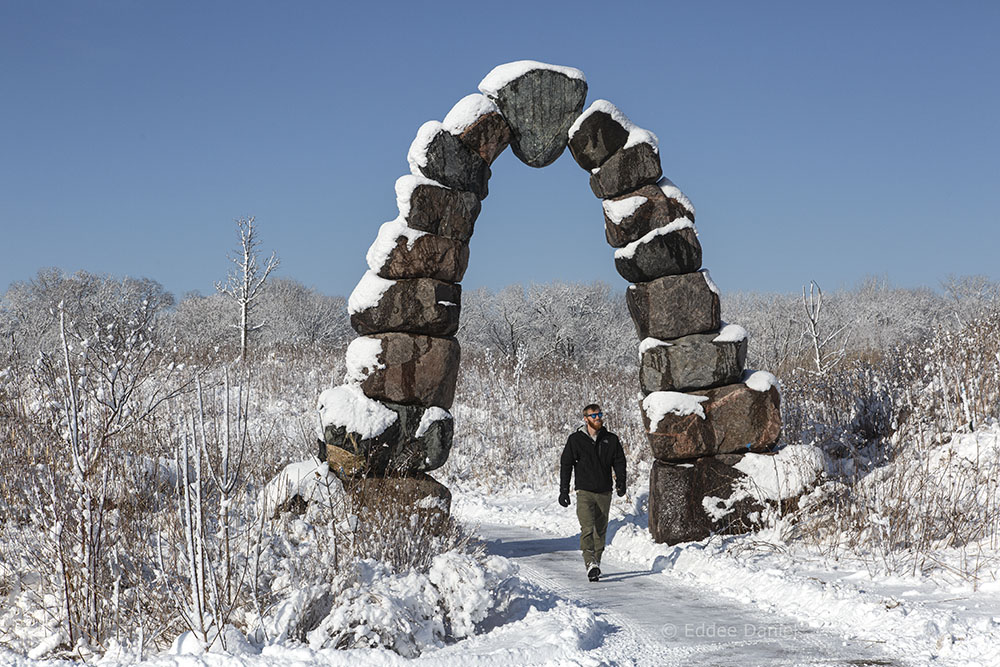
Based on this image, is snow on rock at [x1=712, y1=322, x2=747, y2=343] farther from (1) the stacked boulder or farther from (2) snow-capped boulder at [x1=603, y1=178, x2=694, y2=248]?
(2) snow-capped boulder at [x1=603, y1=178, x2=694, y2=248]

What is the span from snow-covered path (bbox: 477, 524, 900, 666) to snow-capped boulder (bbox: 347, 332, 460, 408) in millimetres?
2245

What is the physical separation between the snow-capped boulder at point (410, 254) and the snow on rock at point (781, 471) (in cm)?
418

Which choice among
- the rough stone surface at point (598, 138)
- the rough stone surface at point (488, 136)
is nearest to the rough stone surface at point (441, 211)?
the rough stone surface at point (488, 136)

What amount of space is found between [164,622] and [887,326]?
165 feet

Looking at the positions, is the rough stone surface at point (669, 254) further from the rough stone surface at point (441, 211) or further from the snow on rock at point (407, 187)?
the snow on rock at point (407, 187)

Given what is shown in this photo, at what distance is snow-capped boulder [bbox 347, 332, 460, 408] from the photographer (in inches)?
353

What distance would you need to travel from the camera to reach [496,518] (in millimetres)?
12859

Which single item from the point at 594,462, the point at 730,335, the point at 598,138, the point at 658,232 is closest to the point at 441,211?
the point at 598,138

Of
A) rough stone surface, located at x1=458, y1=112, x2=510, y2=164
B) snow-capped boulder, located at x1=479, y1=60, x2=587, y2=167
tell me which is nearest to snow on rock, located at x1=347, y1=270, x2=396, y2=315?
rough stone surface, located at x1=458, y1=112, x2=510, y2=164

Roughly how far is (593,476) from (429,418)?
203 cm

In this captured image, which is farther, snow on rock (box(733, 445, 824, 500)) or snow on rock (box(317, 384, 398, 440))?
snow on rock (box(733, 445, 824, 500))

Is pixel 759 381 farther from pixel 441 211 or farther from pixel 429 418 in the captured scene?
pixel 441 211

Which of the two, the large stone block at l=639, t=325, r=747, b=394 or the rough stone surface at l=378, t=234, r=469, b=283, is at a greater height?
the rough stone surface at l=378, t=234, r=469, b=283

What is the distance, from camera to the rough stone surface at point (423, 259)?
9062 mm
